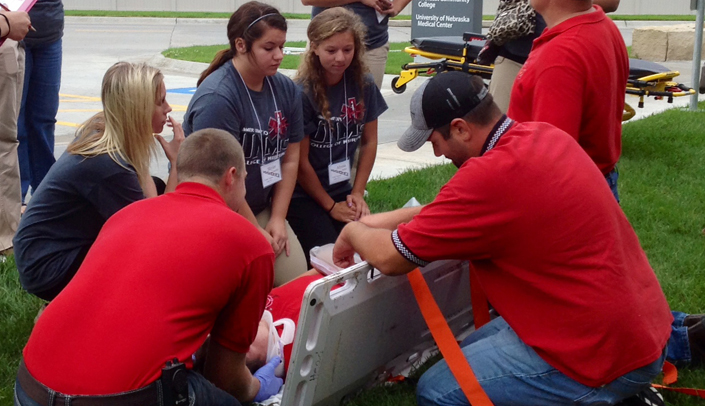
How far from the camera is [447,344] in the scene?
124 inches

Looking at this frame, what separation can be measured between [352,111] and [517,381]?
238cm

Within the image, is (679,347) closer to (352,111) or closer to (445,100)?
(445,100)

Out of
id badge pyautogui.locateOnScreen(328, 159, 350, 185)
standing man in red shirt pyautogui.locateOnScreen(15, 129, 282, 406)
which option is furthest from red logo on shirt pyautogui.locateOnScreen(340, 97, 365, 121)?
standing man in red shirt pyautogui.locateOnScreen(15, 129, 282, 406)

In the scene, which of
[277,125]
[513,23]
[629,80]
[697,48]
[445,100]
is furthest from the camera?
[697,48]

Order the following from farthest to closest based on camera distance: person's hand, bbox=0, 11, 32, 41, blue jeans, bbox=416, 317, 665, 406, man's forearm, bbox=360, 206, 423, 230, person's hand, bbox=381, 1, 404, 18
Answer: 1. person's hand, bbox=381, 1, 404, 18
2. person's hand, bbox=0, 11, 32, 41
3. man's forearm, bbox=360, 206, 423, 230
4. blue jeans, bbox=416, 317, 665, 406

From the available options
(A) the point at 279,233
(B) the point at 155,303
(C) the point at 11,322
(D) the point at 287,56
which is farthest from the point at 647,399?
(D) the point at 287,56

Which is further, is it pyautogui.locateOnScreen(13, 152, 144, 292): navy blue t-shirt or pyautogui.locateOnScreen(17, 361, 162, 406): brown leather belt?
pyautogui.locateOnScreen(13, 152, 144, 292): navy blue t-shirt

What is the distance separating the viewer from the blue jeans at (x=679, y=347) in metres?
3.69

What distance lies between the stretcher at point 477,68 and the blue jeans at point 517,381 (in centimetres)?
510

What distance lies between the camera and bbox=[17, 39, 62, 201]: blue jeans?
5.40 metres

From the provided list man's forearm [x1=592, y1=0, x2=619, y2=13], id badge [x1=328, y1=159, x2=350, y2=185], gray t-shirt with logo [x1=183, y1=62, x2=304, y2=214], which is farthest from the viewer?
id badge [x1=328, y1=159, x2=350, y2=185]

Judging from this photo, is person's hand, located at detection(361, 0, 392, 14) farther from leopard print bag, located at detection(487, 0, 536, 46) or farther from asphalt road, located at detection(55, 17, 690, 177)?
asphalt road, located at detection(55, 17, 690, 177)

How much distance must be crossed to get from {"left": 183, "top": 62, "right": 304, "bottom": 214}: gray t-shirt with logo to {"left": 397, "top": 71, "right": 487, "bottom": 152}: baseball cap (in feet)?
4.74

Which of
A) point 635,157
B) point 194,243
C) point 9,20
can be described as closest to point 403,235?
point 194,243
